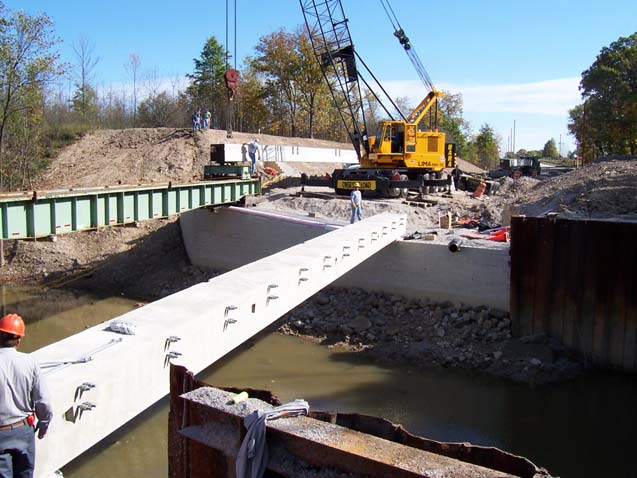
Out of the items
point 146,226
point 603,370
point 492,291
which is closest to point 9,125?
point 146,226

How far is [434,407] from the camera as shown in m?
12.5

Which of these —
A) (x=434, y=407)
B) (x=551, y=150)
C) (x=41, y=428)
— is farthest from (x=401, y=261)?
(x=551, y=150)

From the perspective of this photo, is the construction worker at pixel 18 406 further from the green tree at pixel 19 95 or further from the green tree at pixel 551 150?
the green tree at pixel 551 150

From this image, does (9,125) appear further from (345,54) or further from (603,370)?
(603,370)

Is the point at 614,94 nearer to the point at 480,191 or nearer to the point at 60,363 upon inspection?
the point at 480,191

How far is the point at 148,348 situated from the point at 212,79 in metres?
49.8

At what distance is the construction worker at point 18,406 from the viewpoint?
14.3 ft

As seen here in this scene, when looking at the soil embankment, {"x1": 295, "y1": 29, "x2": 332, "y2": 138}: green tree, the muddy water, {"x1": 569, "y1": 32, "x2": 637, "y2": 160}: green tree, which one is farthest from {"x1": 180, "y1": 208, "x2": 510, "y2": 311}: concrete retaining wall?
{"x1": 569, "y1": 32, "x2": 637, "y2": 160}: green tree

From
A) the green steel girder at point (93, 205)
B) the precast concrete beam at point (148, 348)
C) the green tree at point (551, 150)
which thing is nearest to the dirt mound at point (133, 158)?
the green steel girder at point (93, 205)

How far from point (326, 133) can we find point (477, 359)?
45684 millimetres

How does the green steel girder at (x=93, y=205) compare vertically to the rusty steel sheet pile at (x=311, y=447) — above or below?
above

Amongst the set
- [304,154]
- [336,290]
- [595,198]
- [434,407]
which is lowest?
[434,407]

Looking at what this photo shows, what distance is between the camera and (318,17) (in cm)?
2575

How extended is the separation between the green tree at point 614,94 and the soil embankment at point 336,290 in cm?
1829
